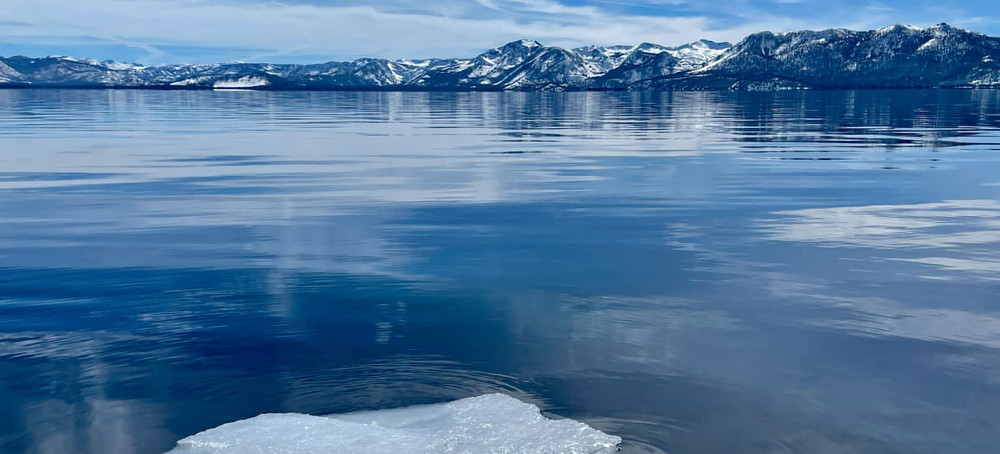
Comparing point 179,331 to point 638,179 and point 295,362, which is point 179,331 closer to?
point 295,362

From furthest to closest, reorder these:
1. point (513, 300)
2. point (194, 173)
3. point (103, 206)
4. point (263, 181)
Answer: point (194, 173)
point (263, 181)
point (103, 206)
point (513, 300)

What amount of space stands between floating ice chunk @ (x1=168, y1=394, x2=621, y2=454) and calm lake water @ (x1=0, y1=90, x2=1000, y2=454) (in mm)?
405

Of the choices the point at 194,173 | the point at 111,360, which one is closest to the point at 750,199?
the point at 111,360

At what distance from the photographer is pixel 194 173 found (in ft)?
107

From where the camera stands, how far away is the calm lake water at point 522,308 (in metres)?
9.45

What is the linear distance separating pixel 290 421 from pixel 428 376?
7.20ft

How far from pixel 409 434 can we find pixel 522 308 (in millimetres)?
5056

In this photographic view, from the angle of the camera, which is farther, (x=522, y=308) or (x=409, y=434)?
(x=522, y=308)

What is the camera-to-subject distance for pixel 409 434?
877 cm

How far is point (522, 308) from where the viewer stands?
13.5 m

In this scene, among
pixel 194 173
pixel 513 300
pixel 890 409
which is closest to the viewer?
pixel 890 409

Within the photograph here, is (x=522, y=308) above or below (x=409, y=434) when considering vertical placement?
above

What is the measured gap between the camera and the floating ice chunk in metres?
8.45

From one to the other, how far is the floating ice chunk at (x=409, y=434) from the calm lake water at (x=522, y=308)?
405mm
